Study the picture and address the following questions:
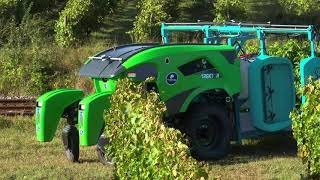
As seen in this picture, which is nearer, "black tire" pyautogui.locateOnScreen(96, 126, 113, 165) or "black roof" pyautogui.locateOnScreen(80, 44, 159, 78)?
"black tire" pyautogui.locateOnScreen(96, 126, 113, 165)

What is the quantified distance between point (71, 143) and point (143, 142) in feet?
14.6

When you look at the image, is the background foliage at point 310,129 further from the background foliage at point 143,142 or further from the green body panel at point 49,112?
the green body panel at point 49,112

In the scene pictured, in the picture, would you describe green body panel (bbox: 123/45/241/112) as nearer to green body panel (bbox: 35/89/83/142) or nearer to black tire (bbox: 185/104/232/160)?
black tire (bbox: 185/104/232/160)

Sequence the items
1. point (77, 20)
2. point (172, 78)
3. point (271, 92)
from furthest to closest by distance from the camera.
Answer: point (77, 20) → point (271, 92) → point (172, 78)

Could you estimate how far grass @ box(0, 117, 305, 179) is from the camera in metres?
8.11

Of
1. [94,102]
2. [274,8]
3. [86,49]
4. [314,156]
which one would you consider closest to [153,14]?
[86,49]

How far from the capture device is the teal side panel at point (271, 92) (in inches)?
373

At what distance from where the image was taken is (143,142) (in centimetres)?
494

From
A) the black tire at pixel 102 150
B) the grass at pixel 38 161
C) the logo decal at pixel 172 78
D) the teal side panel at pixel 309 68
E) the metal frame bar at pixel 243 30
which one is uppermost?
the metal frame bar at pixel 243 30

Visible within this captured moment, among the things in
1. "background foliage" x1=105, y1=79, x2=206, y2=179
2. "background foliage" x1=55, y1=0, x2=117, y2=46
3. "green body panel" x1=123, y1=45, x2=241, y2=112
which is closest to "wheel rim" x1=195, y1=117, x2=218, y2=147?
"green body panel" x1=123, y1=45, x2=241, y2=112

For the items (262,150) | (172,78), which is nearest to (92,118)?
(172,78)

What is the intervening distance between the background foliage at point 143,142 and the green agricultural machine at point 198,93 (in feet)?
6.67

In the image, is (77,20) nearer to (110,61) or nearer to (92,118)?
(110,61)

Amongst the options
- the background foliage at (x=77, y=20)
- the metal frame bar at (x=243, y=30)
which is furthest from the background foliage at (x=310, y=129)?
the background foliage at (x=77, y=20)
